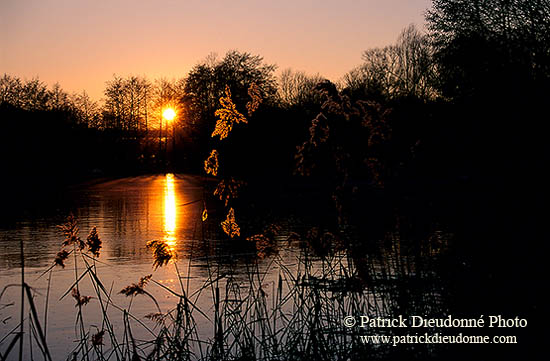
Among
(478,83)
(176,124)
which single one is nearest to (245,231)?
(478,83)

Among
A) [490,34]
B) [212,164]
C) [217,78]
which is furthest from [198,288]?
[217,78]

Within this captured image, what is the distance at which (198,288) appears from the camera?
A: 10422mm

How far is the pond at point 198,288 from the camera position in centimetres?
593

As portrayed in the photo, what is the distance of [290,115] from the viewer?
51.6m

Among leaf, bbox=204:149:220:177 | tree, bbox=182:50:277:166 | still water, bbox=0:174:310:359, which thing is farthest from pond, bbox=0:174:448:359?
tree, bbox=182:50:277:166

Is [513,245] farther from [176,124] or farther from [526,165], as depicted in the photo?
[176,124]

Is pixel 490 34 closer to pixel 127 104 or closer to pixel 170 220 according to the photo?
pixel 170 220

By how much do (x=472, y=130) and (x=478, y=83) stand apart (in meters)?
1.71

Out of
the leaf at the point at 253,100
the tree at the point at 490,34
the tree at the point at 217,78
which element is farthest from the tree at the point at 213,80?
the leaf at the point at 253,100

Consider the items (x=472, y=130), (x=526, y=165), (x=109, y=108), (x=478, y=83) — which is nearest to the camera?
(x=526, y=165)

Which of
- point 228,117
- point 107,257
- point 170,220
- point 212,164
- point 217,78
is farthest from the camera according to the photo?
point 217,78

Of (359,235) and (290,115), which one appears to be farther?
(290,115)

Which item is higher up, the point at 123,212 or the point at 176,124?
the point at 176,124

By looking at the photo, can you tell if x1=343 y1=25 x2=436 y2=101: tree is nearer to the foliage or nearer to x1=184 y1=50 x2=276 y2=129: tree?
x1=184 y1=50 x2=276 y2=129: tree
